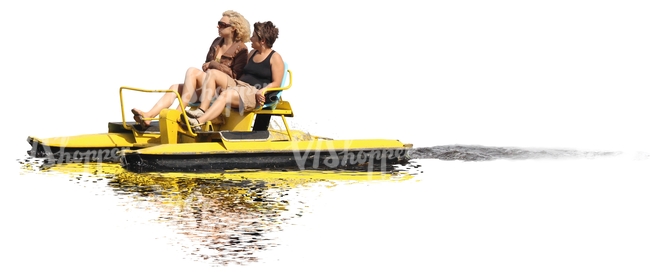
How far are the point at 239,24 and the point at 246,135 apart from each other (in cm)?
162

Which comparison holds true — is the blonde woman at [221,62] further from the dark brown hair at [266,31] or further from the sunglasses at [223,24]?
the dark brown hair at [266,31]

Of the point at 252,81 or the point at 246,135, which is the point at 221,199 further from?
the point at 252,81

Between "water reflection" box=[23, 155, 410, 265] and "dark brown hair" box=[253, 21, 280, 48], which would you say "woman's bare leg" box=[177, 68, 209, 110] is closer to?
"dark brown hair" box=[253, 21, 280, 48]

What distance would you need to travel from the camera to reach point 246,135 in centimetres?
1336

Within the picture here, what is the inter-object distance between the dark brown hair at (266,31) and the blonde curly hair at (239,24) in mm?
499

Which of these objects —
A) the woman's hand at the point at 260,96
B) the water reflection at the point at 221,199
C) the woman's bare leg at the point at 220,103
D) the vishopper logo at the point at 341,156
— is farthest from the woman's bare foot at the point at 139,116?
the vishopper logo at the point at 341,156

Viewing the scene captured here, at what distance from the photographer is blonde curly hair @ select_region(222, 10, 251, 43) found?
558 inches

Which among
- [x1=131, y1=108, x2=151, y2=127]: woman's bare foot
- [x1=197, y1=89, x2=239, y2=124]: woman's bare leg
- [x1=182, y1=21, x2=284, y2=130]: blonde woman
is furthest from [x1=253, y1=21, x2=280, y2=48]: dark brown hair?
[x1=131, y1=108, x2=151, y2=127]: woman's bare foot

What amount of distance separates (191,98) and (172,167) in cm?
143

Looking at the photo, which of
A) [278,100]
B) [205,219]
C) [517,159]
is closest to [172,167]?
[278,100]

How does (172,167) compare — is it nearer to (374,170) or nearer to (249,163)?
(249,163)

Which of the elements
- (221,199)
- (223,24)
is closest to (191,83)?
(223,24)

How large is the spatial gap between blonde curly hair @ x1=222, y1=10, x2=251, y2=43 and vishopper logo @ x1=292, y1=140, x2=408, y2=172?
A: 1.67 meters

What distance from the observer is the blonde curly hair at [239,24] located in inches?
558
